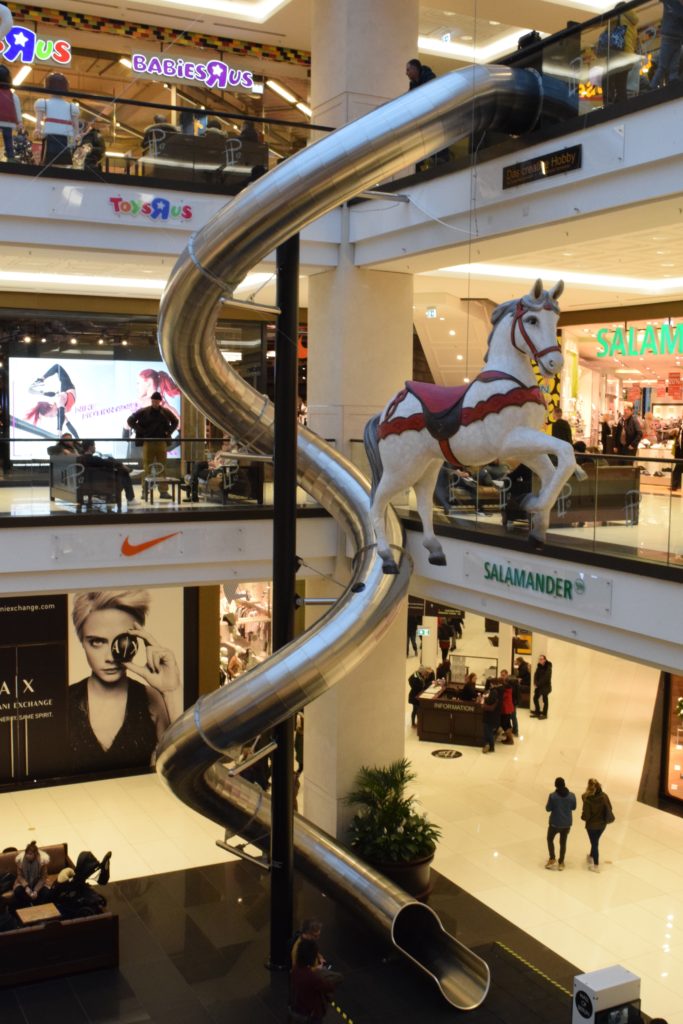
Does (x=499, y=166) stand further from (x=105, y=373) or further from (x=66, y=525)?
(x=105, y=373)

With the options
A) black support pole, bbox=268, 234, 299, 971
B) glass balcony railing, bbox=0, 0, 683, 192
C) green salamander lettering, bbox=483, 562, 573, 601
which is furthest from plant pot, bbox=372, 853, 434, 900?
glass balcony railing, bbox=0, 0, 683, 192

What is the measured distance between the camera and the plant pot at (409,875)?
13.0 m

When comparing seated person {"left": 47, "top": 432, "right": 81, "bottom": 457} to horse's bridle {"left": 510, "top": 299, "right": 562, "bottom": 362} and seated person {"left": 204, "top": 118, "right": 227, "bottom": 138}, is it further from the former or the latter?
horse's bridle {"left": 510, "top": 299, "right": 562, "bottom": 362}

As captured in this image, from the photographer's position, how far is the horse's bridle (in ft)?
19.7

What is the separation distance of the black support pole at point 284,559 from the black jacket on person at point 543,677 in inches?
393

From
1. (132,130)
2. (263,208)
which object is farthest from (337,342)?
(263,208)

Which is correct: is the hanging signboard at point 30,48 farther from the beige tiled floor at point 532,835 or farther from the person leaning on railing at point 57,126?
the beige tiled floor at point 532,835

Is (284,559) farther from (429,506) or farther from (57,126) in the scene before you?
(57,126)

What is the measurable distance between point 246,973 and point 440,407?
7.01 m

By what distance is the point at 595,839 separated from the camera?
45.3ft

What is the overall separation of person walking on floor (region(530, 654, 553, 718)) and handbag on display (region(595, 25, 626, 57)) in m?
12.6

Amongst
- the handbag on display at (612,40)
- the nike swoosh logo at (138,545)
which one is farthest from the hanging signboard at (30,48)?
the handbag on display at (612,40)

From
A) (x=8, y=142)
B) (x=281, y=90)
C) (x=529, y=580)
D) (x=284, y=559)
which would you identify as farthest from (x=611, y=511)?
(x=281, y=90)

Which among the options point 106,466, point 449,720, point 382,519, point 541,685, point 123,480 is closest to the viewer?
point 382,519
